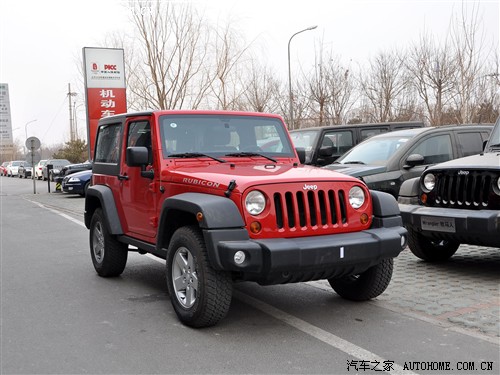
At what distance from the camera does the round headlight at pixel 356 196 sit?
4.99 metres

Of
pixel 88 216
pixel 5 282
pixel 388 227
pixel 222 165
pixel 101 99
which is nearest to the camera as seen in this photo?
pixel 388 227

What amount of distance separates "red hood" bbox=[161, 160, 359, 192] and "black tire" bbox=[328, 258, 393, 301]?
0.95m

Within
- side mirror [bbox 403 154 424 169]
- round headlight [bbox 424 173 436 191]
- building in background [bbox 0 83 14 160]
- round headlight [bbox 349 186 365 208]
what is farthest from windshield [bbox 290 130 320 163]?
building in background [bbox 0 83 14 160]

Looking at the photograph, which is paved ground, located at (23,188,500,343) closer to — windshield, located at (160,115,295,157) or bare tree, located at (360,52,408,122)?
windshield, located at (160,115,295,157)

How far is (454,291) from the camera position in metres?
5.95

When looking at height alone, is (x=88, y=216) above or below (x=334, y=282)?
above

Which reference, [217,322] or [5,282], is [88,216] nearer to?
[5,282]

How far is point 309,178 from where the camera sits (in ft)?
15.6

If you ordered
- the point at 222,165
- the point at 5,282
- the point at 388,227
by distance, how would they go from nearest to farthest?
1. the point at 388,227
2. the point at 222,165
3. the point at 5,282

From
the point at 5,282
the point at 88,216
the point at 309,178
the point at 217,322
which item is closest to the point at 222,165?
the point at 309,178

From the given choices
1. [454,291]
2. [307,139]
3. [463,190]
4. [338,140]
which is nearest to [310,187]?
[454,291]

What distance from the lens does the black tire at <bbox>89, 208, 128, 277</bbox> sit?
6.81 meters

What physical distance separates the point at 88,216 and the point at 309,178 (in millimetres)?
3748

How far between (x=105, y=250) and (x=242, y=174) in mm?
2696
